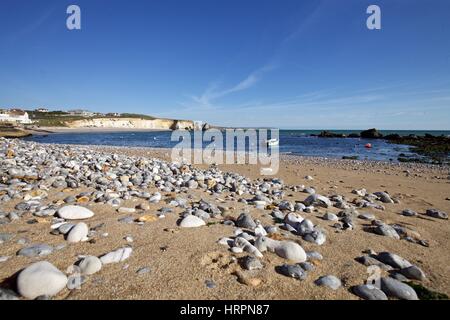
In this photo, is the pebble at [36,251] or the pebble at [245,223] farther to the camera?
the pebble at [245,223]

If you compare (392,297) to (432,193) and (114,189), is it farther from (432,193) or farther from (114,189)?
(432,193)

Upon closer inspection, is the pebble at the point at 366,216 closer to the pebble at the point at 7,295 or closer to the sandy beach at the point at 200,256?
the sandy beach at the point at 200,256

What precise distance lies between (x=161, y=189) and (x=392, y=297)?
4.23 m

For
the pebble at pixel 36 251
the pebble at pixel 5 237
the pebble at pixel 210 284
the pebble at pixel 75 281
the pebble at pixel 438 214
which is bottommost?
the pebble at pixel 438 214

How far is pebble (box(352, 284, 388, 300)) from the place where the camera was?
6.53 ft

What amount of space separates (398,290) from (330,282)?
1.77 ft

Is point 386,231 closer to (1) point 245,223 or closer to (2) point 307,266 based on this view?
(2) point 307,266

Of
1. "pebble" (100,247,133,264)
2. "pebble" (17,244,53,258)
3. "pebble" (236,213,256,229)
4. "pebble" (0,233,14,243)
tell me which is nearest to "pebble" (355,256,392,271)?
"pebble" (236,213,256,229)

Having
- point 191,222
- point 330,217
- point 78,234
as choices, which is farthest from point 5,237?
point 330,217

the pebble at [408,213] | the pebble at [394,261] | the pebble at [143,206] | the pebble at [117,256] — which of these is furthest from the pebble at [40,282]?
A: the pebble at [408,213]

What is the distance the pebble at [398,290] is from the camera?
202 centimetres

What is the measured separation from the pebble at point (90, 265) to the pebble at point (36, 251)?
493 mm

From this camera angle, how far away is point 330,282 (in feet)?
7.06

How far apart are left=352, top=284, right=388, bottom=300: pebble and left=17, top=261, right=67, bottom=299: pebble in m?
2.40
